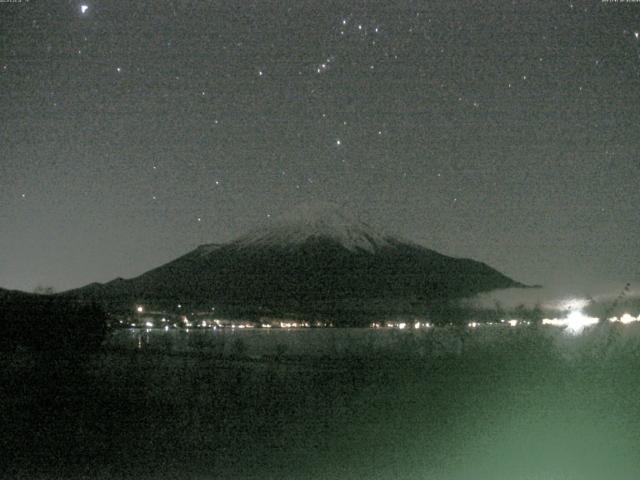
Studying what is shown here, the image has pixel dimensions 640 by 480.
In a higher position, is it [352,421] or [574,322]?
[574,322]

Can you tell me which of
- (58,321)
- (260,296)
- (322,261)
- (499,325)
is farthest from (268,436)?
(322,261)

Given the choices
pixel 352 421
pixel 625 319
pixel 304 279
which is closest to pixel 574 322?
pixel 625 319

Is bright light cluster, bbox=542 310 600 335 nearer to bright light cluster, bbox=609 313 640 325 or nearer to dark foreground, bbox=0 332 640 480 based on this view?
bright light cluster, bbox=609 313 640 325

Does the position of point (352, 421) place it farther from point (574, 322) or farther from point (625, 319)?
point (625, 319)

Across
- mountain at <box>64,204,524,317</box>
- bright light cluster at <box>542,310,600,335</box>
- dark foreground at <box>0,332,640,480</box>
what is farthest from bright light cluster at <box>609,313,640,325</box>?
mountain at <box>64,204,524,317</box>

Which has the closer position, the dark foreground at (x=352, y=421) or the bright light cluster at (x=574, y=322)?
the dark foreground at (x=352, y=421)

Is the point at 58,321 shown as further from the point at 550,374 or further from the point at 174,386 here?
the point at 550,374

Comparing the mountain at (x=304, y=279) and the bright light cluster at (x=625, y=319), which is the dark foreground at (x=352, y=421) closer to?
the bright light cluster at (x=625, y=319)

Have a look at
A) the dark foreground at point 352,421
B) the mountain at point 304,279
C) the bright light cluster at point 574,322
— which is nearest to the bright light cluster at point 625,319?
the bright light cluster at point 574,322
